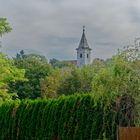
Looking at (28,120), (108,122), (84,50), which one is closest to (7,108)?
(28,120)

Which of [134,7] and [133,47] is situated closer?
[133,47]

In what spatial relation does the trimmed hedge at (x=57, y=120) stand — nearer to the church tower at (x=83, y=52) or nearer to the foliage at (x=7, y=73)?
the foliage at (x=7, y=73)

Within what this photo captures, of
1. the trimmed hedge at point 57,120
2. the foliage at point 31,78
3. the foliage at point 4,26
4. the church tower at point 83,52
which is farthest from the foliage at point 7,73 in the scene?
the church tower at point 83,52

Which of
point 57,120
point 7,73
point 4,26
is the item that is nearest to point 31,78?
point 4,26

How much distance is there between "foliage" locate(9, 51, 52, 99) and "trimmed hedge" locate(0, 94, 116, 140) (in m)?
27.2

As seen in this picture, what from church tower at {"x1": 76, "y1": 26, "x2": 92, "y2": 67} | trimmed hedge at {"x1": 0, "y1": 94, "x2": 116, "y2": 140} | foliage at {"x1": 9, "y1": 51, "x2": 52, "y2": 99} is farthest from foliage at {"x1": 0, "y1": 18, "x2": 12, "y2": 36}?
church tower at {"x1": 76, "y1": 26, "x2": 92, "y2": 67}

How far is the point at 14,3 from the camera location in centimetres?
1769

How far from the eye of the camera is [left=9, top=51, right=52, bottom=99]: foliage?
4247 cm

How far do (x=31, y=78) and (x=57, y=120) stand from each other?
3511cm

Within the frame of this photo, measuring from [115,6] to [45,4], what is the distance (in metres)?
2.63

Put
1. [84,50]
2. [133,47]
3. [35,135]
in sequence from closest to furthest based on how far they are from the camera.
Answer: [133,47], [35,135], [84,50]

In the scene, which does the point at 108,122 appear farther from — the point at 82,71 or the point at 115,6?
the point at 82,71

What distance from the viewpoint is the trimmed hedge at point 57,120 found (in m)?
10.2

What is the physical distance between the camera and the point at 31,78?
46531 millimetres
